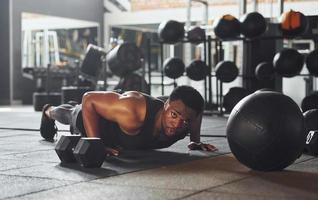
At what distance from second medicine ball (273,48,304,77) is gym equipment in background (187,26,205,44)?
Result: 1.16 metres

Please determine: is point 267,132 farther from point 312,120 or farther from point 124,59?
point 124,59

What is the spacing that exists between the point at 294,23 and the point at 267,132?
144 inches

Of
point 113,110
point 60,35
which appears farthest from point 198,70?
point 60,35

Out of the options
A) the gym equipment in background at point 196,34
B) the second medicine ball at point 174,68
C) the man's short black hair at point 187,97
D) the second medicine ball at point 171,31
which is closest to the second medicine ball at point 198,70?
the second medicine ball at point 174,68

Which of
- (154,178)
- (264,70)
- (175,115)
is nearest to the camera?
(154,178)

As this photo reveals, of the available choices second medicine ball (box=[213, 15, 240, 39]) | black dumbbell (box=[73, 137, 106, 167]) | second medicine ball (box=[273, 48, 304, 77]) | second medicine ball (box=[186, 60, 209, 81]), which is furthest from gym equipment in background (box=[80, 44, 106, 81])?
black dumbbell (box=[73, 137, 106, 167])

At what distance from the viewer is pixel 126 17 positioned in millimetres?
10898

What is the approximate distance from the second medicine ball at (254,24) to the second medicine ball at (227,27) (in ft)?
0.42

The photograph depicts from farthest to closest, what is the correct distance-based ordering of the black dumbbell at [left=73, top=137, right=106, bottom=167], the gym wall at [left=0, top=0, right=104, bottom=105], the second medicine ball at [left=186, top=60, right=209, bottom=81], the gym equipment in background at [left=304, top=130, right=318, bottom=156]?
the gym wall at [left=0, top=0, right=104, bottom=105]
the second medicine ball at [left=186, top=60, right=209, bottom=81]
the gym equipment in background at [left=304, top=130, right=318, bottom=156]
the black dumbbell at [left=73, top=137, right=106, bottom=167]

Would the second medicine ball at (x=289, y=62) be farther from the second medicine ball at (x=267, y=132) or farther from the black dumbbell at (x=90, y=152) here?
the black dumbbell at (x=90, y=152)

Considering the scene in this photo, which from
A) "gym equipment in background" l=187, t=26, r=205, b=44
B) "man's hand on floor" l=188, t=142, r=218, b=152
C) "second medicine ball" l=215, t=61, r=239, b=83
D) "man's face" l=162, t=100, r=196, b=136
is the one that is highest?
"gym equipment in background" l=187, t=26, r=205, b=44

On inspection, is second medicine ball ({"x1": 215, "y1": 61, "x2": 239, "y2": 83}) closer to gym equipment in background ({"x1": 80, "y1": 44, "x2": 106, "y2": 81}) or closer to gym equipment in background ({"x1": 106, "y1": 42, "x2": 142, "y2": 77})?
gym equipment in background ({"x1": 106, "y1": 42, "x2": 142, "y2": 77})

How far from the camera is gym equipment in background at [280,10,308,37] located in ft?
19.1

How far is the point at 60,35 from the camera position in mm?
11406
